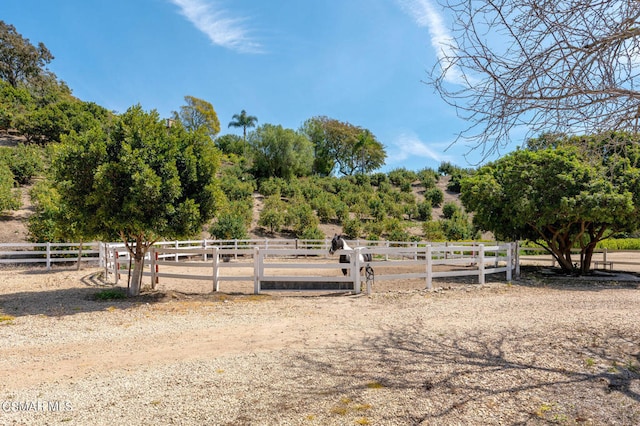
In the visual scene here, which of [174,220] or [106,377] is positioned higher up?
[174,220]

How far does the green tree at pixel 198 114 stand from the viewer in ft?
Answer: 189

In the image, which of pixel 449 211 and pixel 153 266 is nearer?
pixel 153 266

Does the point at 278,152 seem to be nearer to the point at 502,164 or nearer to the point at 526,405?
the point at 502,164

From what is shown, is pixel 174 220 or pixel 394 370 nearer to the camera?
pixel 394 370

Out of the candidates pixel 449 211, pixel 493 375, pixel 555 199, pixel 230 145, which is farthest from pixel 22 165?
pixel 449 211

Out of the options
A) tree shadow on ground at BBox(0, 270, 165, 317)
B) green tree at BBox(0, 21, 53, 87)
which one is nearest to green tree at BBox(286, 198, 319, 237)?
tree shadow on ground at BBox(0, 270, 165, 317)

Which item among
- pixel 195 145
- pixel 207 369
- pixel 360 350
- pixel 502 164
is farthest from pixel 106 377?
pixel 502 164

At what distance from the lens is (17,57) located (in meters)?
56.0

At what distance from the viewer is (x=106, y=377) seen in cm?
422

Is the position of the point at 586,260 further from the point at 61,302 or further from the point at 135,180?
the point at 61,302

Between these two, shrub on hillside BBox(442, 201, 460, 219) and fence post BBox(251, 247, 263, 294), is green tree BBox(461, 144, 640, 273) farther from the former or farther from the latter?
shrub on hillside BBox(442, 201, 460, 219)

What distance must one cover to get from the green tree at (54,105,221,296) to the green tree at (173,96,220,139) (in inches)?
1988

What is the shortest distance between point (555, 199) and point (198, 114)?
55704 millimetres

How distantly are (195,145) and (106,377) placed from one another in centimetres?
634
